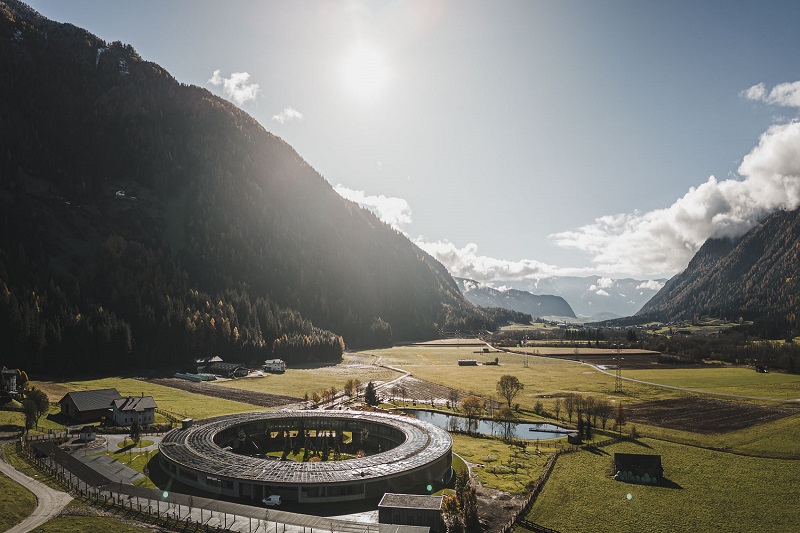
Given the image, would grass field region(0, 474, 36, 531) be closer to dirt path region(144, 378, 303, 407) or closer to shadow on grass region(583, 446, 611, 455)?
dirt path region(144, 378, 303, 407)

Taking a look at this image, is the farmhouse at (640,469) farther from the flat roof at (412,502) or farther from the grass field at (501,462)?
the flat roof at (412,502)

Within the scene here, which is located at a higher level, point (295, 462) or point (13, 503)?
point (13, 503)

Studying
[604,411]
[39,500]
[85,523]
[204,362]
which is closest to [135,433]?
[39,500]

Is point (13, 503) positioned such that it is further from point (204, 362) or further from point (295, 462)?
point (204, 362)

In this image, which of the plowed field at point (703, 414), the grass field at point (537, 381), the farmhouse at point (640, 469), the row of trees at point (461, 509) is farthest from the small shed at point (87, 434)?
the plowed field at point (703, 414)

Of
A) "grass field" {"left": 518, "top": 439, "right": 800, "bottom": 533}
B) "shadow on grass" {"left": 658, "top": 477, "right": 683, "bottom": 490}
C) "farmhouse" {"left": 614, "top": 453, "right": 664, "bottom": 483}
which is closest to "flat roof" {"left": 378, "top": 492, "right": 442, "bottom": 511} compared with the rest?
"grass field" {"left": 518, "top": 439, "right": 800, "bottom": 533}

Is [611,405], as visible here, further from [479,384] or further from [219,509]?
[219,509]
